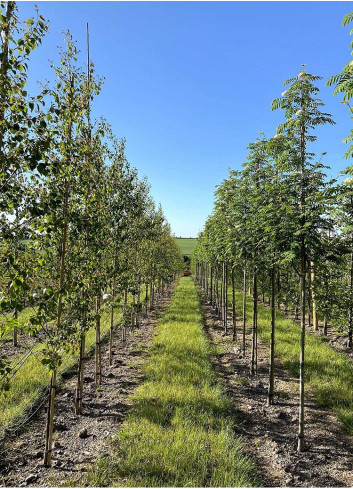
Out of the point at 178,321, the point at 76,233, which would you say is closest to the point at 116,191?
the point at 76,233

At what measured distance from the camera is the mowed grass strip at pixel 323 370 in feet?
26.1

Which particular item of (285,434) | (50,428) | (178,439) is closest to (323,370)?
(285,434)

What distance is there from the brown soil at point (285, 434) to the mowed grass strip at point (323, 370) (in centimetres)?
30

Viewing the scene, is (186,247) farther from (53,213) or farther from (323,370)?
(53,213)

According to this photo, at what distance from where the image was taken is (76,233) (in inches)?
227

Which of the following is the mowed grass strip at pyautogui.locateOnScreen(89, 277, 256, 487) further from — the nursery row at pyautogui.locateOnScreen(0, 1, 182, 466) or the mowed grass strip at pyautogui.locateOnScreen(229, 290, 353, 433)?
the mowed grass strip at pyautogui.locateOnScreen(229, 290, 353, 433)

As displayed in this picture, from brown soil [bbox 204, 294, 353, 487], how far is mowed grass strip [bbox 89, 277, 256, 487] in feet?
1.83

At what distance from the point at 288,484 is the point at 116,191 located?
27.8ft

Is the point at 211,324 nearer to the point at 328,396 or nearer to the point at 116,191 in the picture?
the point at 328,396

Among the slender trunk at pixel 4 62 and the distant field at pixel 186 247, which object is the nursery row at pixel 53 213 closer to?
the slender trunk at pixel 4 62

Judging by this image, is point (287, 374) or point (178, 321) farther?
point (178, 321)

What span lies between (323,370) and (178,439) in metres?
6.83

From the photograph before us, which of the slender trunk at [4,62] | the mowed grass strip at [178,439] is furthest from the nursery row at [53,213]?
the mowed grass strip at [178,439]

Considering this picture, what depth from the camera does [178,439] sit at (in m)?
5.60
